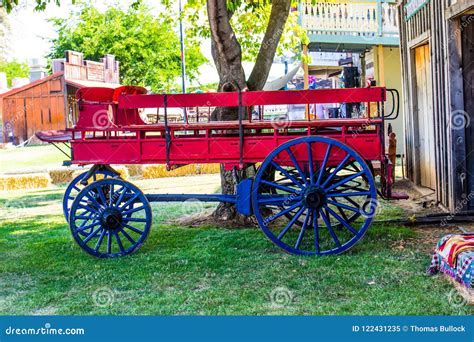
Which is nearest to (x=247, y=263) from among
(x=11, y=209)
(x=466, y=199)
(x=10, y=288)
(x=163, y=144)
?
(x=163, y=144)

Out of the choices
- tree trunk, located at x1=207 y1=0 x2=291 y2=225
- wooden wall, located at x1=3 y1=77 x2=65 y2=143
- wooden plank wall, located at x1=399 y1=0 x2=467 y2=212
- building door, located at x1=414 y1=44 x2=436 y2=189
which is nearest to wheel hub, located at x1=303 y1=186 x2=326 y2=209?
tree trunk, located at x1=207 y1=0 x2=291 y2=225

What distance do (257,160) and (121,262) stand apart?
1839 millimetres

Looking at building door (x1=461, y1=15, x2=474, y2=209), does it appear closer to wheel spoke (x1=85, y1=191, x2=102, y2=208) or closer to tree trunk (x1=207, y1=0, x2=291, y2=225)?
tree trunk (x1=207, y1=0, x2=291, y2=225)

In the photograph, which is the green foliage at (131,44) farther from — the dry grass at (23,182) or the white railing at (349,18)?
the dry grass at (23,182)

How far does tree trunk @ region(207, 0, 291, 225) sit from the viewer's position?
9.68 metres

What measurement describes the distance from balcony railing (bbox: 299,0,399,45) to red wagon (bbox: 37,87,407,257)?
1121 cm

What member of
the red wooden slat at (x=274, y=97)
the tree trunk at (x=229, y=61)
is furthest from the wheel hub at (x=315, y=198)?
the tree trunk at (x=229, y=61)

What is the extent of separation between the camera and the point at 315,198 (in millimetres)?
7164

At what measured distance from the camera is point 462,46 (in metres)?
9.42

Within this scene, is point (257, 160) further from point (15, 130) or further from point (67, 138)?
point (15, 130)

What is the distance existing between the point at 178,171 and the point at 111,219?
1113 centimetres

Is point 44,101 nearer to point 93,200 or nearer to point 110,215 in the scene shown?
point 93,200

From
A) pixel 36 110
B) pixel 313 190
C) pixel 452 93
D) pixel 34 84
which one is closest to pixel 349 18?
pixel 452 93

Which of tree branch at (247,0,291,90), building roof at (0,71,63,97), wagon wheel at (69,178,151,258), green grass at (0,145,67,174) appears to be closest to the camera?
wagon wheel at (69,178,151,258)
